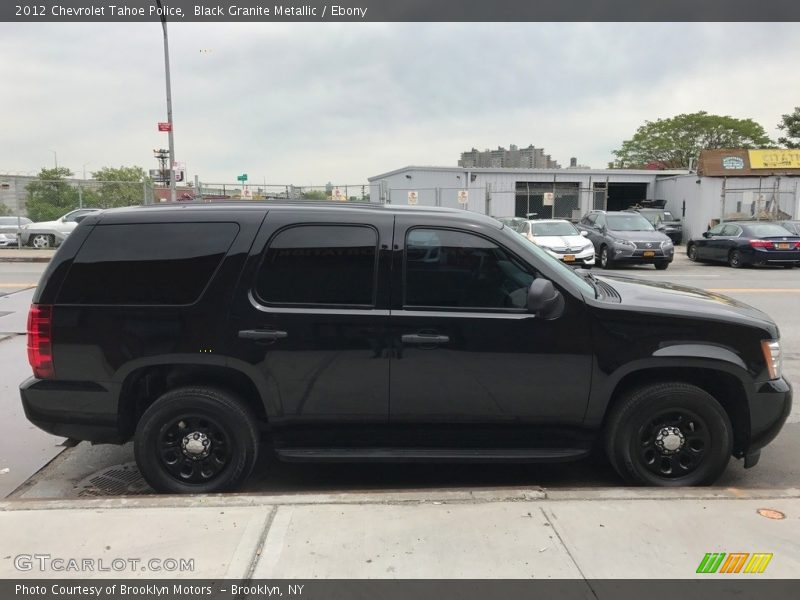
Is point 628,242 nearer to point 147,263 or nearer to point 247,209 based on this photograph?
point 247,209

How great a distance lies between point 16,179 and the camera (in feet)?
66.9

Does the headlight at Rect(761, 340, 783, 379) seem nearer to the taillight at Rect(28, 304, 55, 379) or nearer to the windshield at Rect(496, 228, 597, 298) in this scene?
the windshield at Rect(496, 228, 597, 298)

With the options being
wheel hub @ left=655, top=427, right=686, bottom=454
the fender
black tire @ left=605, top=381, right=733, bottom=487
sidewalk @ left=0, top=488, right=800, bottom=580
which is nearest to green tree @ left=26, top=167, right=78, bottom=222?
sidewalk @ left=0, top=488, right=800, bottom=580

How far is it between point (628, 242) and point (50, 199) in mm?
20741

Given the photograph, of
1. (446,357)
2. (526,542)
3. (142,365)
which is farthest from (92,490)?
(526,542)

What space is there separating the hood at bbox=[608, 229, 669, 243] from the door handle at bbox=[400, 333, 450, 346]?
616 inches

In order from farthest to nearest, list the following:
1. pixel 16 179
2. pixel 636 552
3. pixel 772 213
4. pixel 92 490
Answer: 1. pixel 772 213
2. pixel 16 179
3. pixel 92 490
4. pixel 636 552

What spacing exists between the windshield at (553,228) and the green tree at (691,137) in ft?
133

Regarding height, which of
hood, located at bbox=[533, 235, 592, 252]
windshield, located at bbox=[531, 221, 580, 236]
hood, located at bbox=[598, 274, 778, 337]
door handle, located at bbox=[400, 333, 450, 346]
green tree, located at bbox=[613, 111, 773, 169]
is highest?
green tree, located at bbox=[613, 111, 773, 169]

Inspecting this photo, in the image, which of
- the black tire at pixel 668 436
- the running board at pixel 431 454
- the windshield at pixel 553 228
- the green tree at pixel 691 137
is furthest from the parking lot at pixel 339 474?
the green tree at pixel 691 137

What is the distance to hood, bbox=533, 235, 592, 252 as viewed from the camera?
54.9 feet

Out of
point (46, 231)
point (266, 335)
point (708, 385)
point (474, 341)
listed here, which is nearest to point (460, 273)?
point (474, 341)
